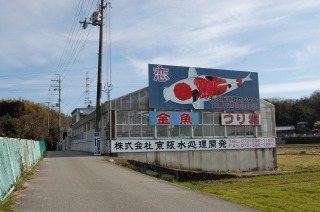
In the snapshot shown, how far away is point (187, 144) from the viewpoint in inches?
1083

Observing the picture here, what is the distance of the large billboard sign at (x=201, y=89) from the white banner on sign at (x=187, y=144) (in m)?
2.60

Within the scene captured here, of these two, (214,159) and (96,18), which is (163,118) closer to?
(214,159)

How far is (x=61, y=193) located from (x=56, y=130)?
71971 millimetres

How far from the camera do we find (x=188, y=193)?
1030cm

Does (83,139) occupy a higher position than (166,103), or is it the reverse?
(166,103)

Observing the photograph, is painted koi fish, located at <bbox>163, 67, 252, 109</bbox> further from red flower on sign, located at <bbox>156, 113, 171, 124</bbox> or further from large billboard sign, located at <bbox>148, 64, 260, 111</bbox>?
red flower on sign, located at <bbox>156, 113, 171, 124</bbox>

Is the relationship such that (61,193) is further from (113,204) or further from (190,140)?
(190,140)

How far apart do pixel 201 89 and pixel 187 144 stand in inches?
185

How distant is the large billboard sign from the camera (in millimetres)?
27484

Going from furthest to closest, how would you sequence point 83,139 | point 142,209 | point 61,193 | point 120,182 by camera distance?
point 83,139, point 120,182, point 61,193, point 142,209

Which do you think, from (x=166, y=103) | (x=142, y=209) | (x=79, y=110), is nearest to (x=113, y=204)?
(x=142, y=209)

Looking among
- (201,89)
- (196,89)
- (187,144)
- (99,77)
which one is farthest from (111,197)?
(201,89)

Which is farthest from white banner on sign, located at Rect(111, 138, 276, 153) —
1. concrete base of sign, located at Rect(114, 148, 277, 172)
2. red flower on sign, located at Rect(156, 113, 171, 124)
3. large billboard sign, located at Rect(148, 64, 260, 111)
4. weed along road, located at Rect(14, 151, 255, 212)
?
weed along road, located at Rect(14, 151, 255, 212)

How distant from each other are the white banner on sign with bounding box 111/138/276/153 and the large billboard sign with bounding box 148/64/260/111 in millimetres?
2596
